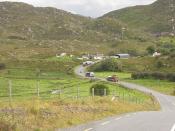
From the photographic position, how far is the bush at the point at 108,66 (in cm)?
18355

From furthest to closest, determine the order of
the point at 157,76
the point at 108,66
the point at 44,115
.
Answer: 1. the point at 108,66
2. the point at 157,76
3. the point at 44,115

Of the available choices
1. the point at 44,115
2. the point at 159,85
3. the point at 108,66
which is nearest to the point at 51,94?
the point at 44,115

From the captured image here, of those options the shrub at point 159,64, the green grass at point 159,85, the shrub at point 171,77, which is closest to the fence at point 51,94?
the green grass at point 159,85

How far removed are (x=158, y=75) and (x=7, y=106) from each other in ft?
417

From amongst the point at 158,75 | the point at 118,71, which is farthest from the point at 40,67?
the point at 158,75

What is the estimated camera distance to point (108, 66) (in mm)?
187125

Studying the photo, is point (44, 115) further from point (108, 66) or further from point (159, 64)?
point (108, 66)

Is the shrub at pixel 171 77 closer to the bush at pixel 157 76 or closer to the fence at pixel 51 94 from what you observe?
the bush at pixel 157 76

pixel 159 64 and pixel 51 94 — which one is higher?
pixel 51 94

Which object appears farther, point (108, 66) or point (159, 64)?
point (108, 66)

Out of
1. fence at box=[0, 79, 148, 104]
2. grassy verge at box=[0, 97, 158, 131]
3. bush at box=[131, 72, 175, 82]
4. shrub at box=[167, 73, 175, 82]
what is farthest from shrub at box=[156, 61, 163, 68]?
grassy verge at box=[0, 97, 158, 131]

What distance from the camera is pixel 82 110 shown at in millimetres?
32156

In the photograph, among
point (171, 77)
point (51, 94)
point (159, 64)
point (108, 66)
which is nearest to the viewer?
point (51, 94)

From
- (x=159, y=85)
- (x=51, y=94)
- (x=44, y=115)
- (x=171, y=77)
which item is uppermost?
(x=44, y=115)
